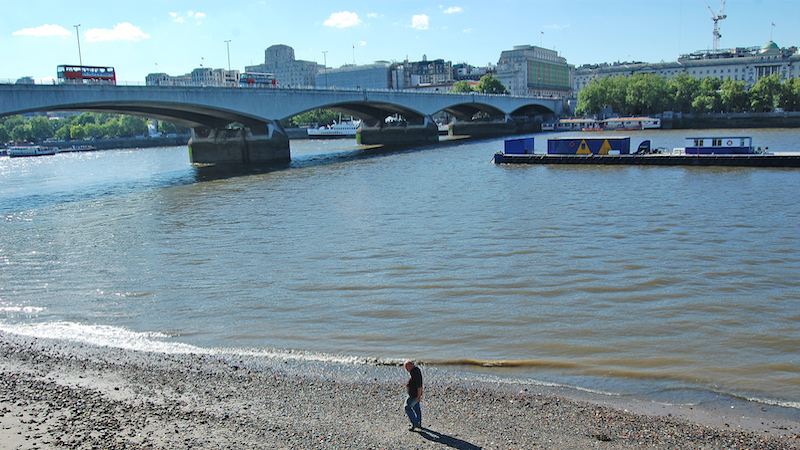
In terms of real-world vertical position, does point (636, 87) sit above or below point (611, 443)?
above

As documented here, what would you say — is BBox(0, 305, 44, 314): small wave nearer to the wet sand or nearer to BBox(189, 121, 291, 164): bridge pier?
the wet sand

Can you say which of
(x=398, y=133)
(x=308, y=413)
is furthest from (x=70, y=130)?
(x=308, y=413)

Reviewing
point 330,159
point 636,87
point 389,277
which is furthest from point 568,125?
point 389,277

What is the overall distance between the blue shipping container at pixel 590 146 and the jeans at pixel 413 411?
38927mm

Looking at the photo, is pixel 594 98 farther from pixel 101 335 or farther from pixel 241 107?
pixel 101 335

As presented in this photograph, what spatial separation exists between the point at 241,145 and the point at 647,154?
30.9 meters

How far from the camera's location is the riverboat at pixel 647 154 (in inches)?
1458

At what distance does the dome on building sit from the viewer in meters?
149

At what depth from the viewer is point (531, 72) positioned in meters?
169

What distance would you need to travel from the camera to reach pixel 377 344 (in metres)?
10.6

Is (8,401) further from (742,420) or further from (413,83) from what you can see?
(413,83)

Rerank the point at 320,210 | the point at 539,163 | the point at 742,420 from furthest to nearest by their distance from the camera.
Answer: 1. the point at 539,163
2. the point at 320,210
3. the point at 742,420

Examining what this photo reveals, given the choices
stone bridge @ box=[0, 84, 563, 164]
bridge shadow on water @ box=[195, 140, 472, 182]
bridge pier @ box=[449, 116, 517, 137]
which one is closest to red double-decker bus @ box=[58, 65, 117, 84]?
stone bridge @ box=[0, 84, 563, 164]

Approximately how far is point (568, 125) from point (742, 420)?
3943 inches
